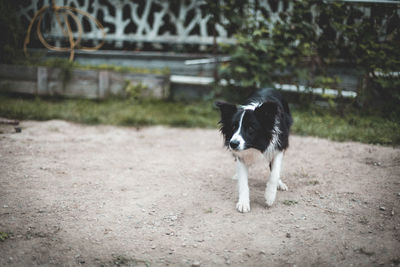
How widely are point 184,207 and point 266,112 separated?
1.27 metres

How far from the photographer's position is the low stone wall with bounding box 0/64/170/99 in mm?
7289

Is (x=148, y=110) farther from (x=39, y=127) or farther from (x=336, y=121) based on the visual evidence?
(x=336, y=121)

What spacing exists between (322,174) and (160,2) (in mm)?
6471

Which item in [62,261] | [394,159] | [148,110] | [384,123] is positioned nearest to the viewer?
[62,261]

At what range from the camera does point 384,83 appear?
5984 mm

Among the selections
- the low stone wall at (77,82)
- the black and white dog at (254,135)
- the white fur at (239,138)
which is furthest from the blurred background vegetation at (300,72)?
the white fur at (239,138)

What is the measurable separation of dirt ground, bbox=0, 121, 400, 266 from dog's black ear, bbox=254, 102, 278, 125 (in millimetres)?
890

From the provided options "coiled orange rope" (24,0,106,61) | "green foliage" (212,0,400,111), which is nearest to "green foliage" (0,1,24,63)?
"coiled orange rope" (24,0,106,61)

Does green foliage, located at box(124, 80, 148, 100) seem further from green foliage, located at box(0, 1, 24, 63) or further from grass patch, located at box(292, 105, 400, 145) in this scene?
grass patch, located at box(292, 105, 400, 145)

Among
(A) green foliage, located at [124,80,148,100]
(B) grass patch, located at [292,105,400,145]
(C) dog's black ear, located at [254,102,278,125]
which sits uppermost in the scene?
(C) dog's black ear, located at [254,102,278,125]

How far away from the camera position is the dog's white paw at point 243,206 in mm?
3312

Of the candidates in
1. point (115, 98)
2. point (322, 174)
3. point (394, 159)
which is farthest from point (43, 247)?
point (115, 98)

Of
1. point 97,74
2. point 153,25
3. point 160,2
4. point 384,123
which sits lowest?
point 384,123

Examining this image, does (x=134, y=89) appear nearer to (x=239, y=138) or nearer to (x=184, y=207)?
(x=184, y=207)
